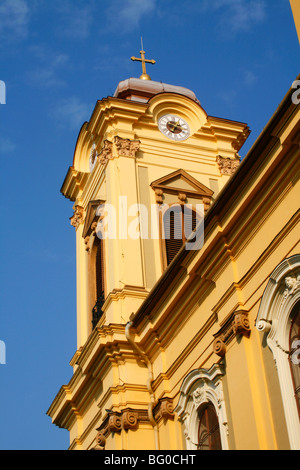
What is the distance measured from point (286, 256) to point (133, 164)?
32.4 feet

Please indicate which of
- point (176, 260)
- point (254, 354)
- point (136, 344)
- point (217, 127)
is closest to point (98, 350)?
point (136, 344)

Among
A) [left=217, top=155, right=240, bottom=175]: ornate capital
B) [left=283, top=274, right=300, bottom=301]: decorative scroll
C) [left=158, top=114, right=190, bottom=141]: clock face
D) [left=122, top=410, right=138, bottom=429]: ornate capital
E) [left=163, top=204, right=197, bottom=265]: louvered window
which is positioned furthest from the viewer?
[left=158, top=114, right=190, bottom=141]: clock face

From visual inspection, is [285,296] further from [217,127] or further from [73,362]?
[217,127]

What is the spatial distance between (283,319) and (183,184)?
10.6m

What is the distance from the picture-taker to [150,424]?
1684cm

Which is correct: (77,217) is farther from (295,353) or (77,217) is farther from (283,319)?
(295,353)

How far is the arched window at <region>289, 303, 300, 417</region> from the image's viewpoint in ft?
38.6

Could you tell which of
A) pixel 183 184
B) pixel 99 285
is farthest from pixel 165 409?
pixel 183 184

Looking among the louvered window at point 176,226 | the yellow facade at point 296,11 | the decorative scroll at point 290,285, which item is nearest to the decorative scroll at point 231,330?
the decorative scroll at point 290,285

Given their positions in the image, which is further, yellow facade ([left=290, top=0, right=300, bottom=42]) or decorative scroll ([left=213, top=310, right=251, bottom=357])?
decorative scroll ([left=213, top=310, right=251, bottom=357])
